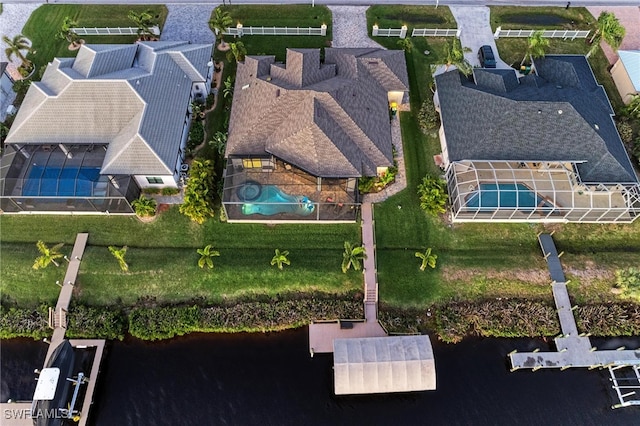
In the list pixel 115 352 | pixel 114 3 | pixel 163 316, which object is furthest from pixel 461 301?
pixel 114 3

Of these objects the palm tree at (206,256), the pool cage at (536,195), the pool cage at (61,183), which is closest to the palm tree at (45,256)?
the pool cage at (61,183)

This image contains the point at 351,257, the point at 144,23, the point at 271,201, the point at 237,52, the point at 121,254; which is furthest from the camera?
the point at 144,23

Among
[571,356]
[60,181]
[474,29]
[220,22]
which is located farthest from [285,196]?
[474,29]

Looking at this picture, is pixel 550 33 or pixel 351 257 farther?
pixel 550 33

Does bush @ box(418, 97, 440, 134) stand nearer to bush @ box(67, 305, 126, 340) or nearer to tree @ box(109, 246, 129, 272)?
tree @ box(109, 246, 129, 272)

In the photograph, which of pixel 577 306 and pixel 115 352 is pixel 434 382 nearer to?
pixel 577 306

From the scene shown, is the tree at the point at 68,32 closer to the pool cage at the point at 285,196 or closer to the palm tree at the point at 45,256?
the palm tree at the point at 45,256

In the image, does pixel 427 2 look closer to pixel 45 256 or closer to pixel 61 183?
pixel 61 183
